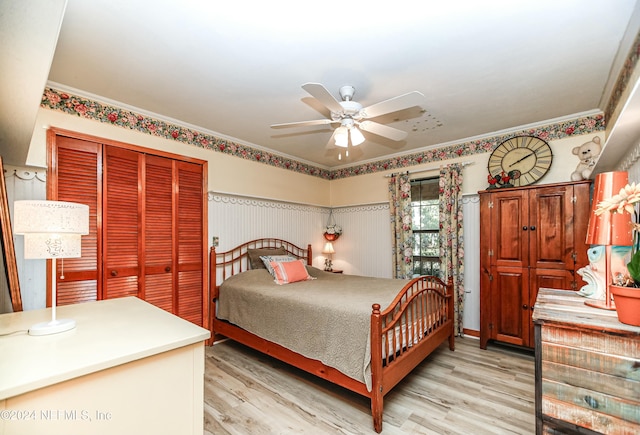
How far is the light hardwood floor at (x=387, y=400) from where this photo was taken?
2.03 metres

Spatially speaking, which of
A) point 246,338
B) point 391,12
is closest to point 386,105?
point 391,12

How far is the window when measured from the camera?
4.18 meters

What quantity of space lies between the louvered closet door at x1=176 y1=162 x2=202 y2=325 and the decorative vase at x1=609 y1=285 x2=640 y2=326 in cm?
352

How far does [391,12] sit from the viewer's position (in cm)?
167

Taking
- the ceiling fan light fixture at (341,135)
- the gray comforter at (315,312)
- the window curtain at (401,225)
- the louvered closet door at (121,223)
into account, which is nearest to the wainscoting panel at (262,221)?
the gray comforter at (315,312)

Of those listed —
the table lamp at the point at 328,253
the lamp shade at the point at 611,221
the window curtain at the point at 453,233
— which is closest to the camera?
the lamp shade at the point at 611,221

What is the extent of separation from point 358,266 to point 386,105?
328 cm

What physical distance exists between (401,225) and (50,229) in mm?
3912

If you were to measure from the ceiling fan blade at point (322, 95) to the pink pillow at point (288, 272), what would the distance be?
2017 mm

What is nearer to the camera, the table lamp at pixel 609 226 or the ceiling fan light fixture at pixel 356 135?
the table lamp at pixel 609 226

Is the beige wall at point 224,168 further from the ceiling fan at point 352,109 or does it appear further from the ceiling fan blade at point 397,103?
the ceiling fan blade at point 397,103

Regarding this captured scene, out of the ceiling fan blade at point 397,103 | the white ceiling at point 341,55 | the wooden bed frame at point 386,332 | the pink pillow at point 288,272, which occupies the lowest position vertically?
the wooden bed frame at point 386,332

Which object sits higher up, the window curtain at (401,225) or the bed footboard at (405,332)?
the window curtain at (401,225)

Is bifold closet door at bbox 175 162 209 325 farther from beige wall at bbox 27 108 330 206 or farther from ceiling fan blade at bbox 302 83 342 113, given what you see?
ceiling fan blade at bbox 302 83 342 113
